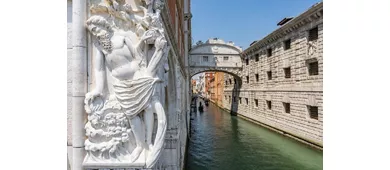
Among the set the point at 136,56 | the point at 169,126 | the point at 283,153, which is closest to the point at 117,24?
the point at 136,56

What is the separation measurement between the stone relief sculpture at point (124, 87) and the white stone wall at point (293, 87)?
370 inches

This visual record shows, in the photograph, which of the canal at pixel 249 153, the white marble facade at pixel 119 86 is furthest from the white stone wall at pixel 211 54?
the white marble facade at pixel 119 86

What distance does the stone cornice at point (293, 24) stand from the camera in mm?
9424

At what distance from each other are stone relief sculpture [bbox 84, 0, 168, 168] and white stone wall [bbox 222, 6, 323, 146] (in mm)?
9400

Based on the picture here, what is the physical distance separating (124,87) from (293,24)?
456 inches

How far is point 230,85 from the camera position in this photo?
2566 centimetres

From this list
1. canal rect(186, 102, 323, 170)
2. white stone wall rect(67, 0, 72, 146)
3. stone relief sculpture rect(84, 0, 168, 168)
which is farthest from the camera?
canal rect(186, 102, 323, 170)

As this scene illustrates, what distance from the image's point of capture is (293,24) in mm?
11406

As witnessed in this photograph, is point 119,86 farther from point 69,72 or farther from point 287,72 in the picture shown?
point 287,72

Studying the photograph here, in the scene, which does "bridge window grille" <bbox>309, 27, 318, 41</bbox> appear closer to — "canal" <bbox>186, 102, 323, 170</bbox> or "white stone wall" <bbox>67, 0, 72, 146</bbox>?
"canal" <bbox>186, 102, 323, 170</bbox>

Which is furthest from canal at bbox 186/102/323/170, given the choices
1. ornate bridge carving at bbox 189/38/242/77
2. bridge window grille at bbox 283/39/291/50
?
ornate bridge carving at bbox 189/38/242/77

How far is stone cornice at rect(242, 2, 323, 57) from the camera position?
9.42 m

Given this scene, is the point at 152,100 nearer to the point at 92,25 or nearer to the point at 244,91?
the point at 92,25

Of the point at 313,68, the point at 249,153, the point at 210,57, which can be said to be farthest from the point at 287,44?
the point at 210,57
